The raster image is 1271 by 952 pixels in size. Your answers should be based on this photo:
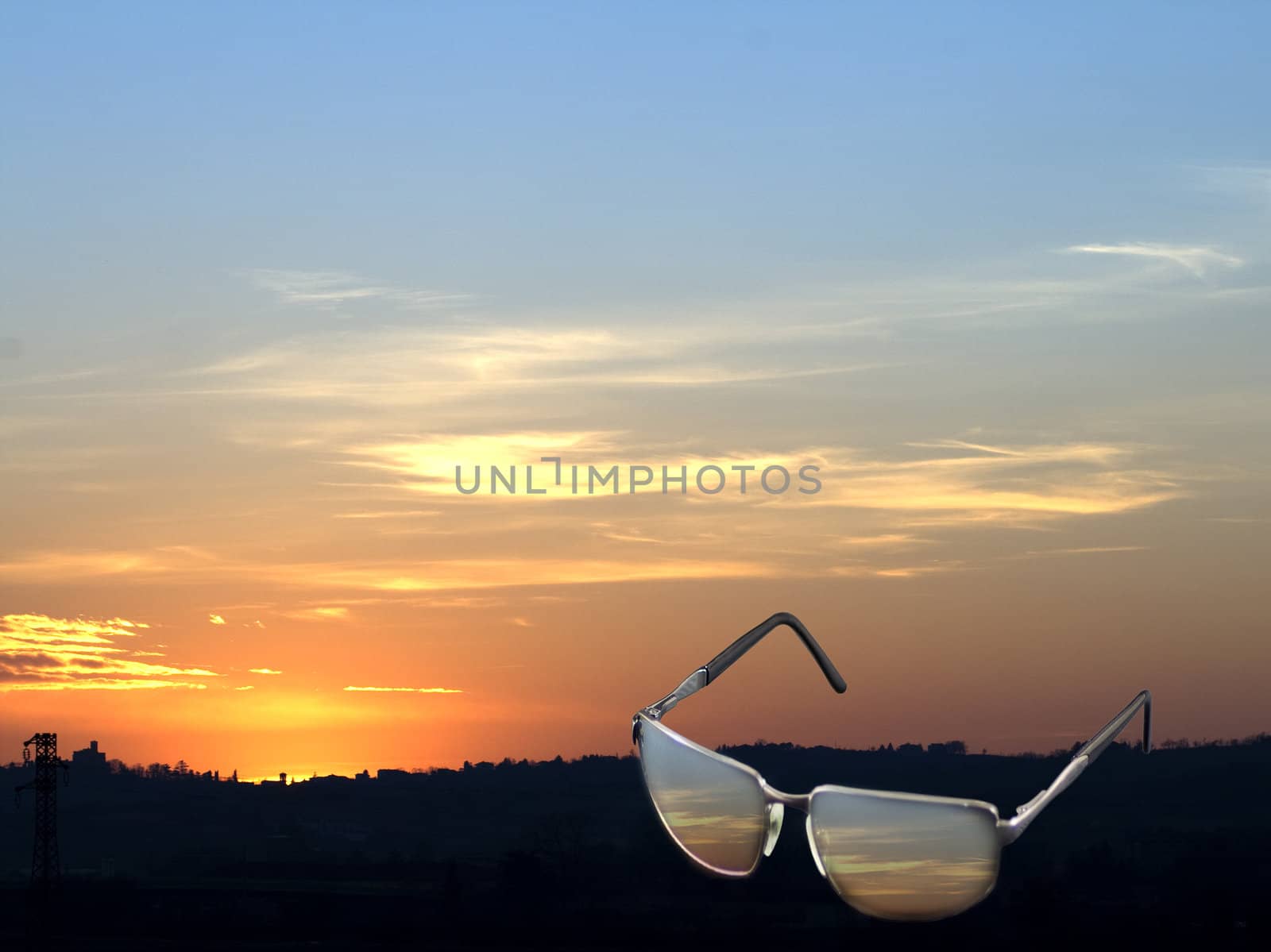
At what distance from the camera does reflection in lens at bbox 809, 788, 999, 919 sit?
8.87 m

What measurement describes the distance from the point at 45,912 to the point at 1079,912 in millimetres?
44585

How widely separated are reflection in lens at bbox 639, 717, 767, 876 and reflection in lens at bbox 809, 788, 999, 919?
474 mm

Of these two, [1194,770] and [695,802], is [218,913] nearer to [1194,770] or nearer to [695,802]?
[1194,770]

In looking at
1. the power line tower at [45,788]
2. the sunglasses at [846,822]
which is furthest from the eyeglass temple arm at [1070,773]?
the power line tower at [45,788]

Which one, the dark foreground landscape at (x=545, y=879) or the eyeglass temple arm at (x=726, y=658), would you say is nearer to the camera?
the eyeglass temple arm at (x=726, y=658)

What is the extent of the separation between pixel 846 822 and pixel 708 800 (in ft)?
2.78

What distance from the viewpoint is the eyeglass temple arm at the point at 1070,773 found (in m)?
8.68

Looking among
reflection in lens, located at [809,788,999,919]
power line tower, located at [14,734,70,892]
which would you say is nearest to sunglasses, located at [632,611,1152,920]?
reflection in lens, located at [809,788,999,919]

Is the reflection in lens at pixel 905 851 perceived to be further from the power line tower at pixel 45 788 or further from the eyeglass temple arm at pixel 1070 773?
the power line tower at pixel 45 788

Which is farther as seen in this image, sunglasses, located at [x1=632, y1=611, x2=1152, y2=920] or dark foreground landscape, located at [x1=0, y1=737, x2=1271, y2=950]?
dark foreground landscape, located at [x1=0, y1=737, x2=1271, y2=950]

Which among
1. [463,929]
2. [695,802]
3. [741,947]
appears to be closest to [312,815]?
[463,929]

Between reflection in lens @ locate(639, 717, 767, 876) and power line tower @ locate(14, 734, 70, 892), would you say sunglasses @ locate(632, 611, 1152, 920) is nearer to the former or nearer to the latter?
reflection in lens @ locate(639, 717, 767, 876)

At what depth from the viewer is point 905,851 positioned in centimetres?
902

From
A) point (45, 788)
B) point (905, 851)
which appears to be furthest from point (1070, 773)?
point (45, 788)
